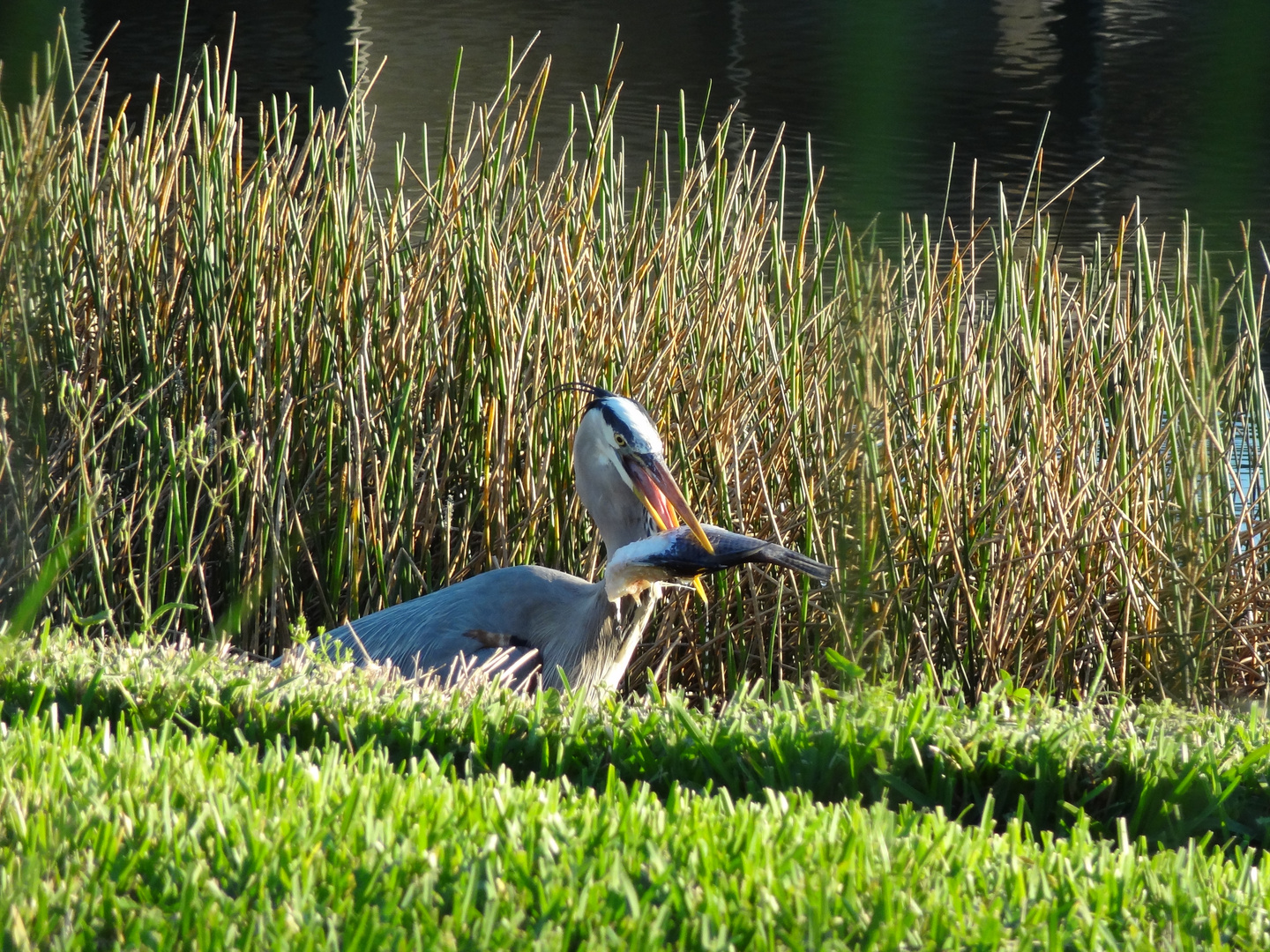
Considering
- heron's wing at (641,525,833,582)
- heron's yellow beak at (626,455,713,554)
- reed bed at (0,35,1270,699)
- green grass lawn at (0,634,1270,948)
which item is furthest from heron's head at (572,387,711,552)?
green grass lawn at (0,634,1270,948)

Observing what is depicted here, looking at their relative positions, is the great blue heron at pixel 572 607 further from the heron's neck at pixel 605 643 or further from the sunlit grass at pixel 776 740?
the sunlit grass at pixel 776 740

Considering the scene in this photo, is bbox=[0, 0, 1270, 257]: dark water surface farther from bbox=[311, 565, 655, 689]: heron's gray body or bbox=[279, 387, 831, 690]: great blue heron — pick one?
bbox=[311, 565, 655, 689]: heron's gray body

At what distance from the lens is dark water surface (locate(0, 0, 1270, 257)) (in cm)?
91

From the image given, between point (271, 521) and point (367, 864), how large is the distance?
1.96 m

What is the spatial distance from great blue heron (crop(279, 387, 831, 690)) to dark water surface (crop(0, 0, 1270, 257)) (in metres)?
1.85

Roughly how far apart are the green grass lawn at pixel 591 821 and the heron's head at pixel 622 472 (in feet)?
1.88

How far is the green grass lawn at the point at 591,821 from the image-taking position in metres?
1.57

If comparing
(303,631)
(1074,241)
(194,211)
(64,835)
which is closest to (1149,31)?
(64,835)

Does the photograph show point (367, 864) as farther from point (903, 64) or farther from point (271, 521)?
point (271, 521)

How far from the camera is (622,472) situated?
3182 mm

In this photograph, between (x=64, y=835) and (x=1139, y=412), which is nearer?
(x=64, y=835)

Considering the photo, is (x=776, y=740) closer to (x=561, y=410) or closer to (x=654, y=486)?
(x=654, y=486)

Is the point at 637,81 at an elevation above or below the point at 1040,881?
above

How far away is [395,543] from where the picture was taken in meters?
3.67
